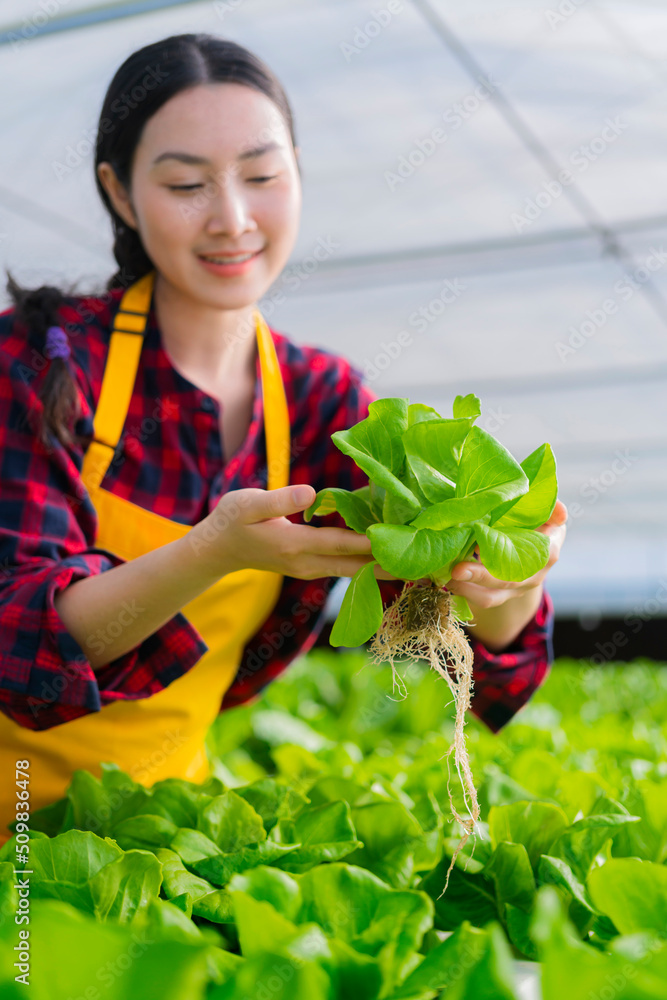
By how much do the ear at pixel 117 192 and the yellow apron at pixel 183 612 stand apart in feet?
0.27

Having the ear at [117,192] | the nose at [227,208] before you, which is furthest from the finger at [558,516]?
the ear at [117,192]

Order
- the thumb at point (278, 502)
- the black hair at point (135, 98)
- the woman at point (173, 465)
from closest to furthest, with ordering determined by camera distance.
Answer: the thumb at point (278, 502)
the woman at point (173, 465)
the black hair at point (135, 98)

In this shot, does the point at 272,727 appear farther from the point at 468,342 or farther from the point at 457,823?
the point at 468,342

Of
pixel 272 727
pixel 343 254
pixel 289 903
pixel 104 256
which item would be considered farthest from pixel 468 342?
pixel 289 903

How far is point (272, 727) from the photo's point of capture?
1464 mm

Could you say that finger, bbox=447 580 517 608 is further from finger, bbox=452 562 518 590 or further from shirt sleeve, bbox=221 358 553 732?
shirt sleeve, bbox=221 358 553 732

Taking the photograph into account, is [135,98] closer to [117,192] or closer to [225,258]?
[117,192]

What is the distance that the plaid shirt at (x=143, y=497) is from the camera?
0.80 m

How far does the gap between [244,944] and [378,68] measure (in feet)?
9.24

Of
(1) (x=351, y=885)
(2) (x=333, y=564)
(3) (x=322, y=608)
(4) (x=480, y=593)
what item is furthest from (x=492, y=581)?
(3) (x=322, y=608)

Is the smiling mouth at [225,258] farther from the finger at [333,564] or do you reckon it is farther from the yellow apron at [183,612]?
the finger at [333,564]

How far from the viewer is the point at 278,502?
0.71 metres

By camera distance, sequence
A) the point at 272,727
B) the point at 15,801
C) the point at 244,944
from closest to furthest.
A: the point at 244,944 → the point at 15,801 → the point at 272,727

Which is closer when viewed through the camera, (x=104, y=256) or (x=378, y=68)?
(x=378, y=68)
